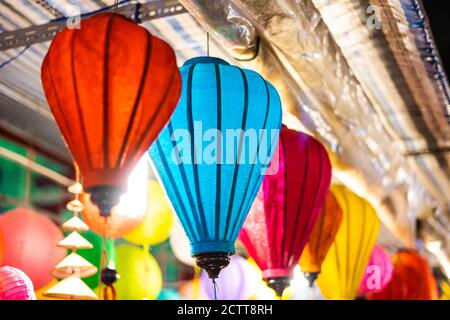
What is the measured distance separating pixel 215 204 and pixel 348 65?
194cm

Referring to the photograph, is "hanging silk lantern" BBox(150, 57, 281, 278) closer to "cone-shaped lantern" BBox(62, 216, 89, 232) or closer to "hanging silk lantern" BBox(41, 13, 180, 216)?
"hanging silk lantern" BBox(41, 13, 180, 216)

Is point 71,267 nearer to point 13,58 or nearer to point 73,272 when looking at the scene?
point 73,272

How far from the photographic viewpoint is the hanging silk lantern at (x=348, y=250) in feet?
10.6

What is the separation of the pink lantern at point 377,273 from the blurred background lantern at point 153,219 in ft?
4.37

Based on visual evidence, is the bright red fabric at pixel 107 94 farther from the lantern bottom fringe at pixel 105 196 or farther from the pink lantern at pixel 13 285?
the pink lantern at pixel 13 285

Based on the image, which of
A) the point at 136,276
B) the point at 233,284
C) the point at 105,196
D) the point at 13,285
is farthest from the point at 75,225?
the point at 105,196

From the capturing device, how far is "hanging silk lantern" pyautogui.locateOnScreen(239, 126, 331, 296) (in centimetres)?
Result: 241

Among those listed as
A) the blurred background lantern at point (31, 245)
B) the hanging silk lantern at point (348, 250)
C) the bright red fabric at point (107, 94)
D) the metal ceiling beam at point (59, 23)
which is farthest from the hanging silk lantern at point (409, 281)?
the bright red fabric at point (107, 94)

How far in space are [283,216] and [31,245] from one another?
1374 millimetres

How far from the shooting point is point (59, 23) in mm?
3598

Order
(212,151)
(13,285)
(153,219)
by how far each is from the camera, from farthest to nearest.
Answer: (153,219)
(13,285)
(212,151)

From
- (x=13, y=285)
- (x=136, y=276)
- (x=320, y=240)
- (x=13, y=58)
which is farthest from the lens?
(x=13, y=58)

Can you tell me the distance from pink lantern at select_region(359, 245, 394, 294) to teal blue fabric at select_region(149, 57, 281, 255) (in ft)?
8.00
